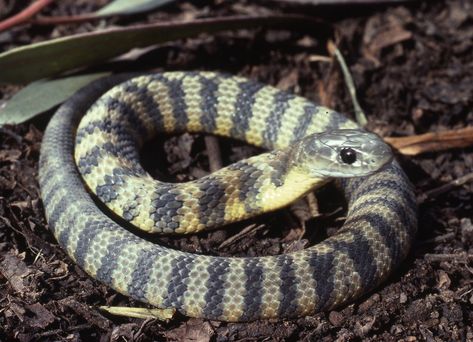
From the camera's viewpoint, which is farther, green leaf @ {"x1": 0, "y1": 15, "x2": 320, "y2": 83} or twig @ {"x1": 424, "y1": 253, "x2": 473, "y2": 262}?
green leaf @ {"x1": 0, "y1": 15, "x2": 320, "y2": 83}

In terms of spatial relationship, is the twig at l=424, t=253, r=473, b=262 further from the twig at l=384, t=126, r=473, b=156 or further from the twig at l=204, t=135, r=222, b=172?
the twig at l=204, t=135, r=222, b=172

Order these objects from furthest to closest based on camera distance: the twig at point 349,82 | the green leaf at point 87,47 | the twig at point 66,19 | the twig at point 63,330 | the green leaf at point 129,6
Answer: the green leaf at point 129,6
the twig at point 66,19
the twig at point 349,82
the green leaf at point 87,47
the twig at point 63,330

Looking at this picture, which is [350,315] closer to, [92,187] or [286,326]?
[286,326]

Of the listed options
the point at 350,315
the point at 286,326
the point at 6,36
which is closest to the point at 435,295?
the point at 350,315

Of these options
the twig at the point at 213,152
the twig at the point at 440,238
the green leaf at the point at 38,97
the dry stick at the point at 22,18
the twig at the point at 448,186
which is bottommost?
the twig at the point at 440,238

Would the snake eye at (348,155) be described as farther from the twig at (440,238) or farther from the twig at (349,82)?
the twig at (349,82)

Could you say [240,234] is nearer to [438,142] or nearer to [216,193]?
[216,193]

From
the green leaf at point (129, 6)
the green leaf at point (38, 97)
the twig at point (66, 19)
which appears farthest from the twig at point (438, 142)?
the twig at point (66, 19)

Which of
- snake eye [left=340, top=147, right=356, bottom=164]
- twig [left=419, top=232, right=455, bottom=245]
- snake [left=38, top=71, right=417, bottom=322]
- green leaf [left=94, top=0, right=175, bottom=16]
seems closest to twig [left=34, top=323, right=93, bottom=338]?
snake [left=38, top=71, right=417, bottom=322]

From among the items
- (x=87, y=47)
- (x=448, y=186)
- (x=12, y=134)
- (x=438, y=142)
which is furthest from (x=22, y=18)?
(x=448, y=186)
